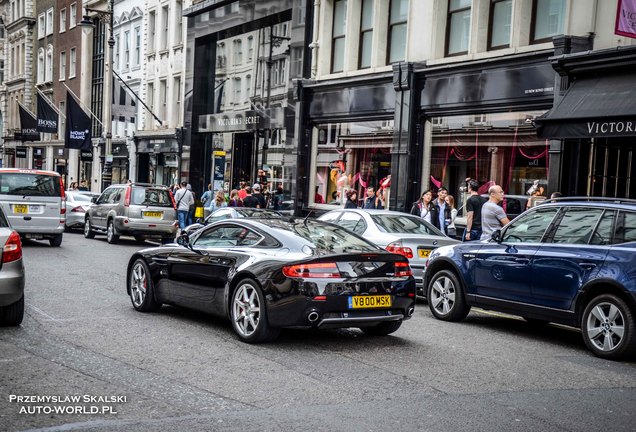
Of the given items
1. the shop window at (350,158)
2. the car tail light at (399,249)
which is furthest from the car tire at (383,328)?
the shop window at (350,158)

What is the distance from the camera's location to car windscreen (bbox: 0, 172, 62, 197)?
20.7 meters

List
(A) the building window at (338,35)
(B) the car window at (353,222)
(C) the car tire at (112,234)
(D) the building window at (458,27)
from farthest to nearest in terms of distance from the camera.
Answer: (A) the building window at (338,35), (C) the car tire at (112,234), (D) the building window at (458,27), (B) the car window at (353,222)

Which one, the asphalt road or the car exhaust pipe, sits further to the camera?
the car exhaust pipe

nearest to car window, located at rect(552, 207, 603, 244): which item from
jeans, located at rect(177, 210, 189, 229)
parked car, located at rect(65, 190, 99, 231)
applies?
jeans, located at rect(177, 210, 189, 229)

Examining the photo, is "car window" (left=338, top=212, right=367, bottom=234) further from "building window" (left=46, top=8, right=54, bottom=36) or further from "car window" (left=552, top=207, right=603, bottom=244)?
"building window" (left=46, top=8, right=54, bottom=36)

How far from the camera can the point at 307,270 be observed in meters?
8.61

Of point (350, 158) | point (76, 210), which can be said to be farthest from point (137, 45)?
point (350, 158)

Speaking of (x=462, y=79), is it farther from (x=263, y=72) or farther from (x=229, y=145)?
(x=229, y=145)

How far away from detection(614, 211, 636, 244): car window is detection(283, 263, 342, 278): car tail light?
3.11 m

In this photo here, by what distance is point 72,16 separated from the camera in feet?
188

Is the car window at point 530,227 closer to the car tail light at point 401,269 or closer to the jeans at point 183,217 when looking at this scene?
the car tail light at point 401,269

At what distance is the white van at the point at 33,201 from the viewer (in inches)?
813

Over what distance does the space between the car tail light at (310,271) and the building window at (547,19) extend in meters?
12.5

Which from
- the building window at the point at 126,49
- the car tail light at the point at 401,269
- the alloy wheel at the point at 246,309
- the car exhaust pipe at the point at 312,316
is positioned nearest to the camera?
the car exhaust pipe at the point at 312,316
